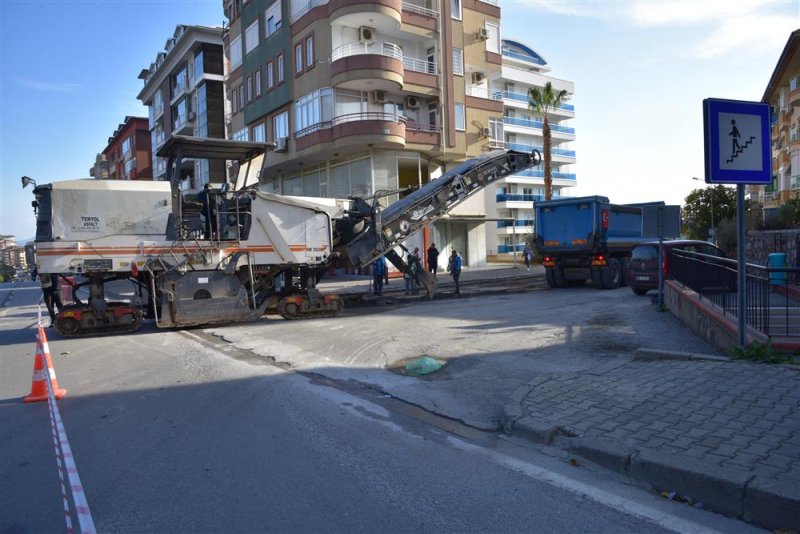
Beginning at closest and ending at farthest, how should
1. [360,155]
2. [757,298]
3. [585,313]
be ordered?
1. [757,298]
2. [585,313]
3. [360,155]

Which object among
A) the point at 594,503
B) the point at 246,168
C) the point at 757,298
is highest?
the point at 246,168

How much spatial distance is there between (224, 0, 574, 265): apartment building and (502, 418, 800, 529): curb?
2160 centimetres

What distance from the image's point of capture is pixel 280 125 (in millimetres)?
32062

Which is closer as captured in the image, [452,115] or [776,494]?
[776,494]

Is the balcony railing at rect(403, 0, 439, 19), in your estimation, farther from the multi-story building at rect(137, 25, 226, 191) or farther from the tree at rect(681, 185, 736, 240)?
the tree at rect(681, 185, 736, 240)

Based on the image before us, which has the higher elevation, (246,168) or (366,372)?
(246,168)

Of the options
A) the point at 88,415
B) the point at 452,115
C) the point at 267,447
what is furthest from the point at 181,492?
the point at 452,115

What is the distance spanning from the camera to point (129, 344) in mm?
10672

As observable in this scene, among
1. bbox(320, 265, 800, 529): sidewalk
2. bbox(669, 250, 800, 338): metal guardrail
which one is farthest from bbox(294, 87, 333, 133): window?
bbox(320, 265, 800, 529): sidewalk

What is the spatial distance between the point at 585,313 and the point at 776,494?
9.29m

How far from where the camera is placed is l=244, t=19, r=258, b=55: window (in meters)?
34.3

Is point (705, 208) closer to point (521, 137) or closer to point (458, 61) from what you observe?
point (521, 137)

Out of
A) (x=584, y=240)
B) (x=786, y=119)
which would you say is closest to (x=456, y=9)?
(x=584, y=240)

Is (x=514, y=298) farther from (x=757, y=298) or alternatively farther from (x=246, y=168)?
(x=757, y=298)
